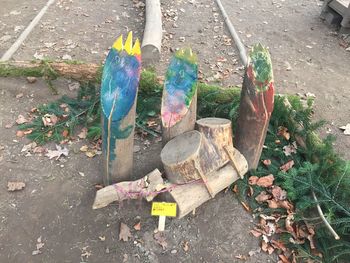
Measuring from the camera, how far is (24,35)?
6.39 meters

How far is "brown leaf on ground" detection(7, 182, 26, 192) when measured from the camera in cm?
377

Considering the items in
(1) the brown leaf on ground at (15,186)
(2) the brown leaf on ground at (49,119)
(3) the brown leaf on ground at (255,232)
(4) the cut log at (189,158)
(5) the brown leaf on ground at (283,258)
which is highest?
(4) the cut log at (189,158)

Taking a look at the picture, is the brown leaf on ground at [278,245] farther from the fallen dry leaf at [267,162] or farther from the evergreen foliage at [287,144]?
the fallen dry leaf at [267,162]

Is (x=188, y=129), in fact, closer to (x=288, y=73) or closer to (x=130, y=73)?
(x=130, y=73)

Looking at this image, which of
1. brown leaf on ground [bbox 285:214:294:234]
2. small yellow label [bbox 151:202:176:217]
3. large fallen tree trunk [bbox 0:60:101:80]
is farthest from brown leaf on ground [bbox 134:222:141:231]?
large fallen tree trunk [bbox 0:60:101:80]

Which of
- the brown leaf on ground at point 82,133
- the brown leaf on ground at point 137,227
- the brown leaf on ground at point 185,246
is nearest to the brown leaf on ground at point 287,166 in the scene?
the brown leaf on ground at point 185,246

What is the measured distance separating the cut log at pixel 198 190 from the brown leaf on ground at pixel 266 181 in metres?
0.38

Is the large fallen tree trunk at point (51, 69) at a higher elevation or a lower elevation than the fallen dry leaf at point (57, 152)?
higher

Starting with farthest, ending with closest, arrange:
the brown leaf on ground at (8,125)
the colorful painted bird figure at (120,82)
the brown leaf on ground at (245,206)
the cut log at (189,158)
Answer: the brown leaf on ground at (8,125), the brown leaf on ground at (245,206), the cut log at (189,158), the colorful painted bird figure at (120,82)

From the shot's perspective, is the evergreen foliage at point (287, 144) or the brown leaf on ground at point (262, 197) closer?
the evergreen foliage at point (287, 144)

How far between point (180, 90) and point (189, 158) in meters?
0.67

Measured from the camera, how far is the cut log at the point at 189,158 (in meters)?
3.17

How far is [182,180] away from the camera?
Result: 3285 millimetres

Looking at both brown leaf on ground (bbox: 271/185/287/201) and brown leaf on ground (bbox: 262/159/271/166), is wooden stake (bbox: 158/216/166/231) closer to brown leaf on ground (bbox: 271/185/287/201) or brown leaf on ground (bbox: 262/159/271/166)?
brown leaf on ground (bbox: 271/185/287/201)
